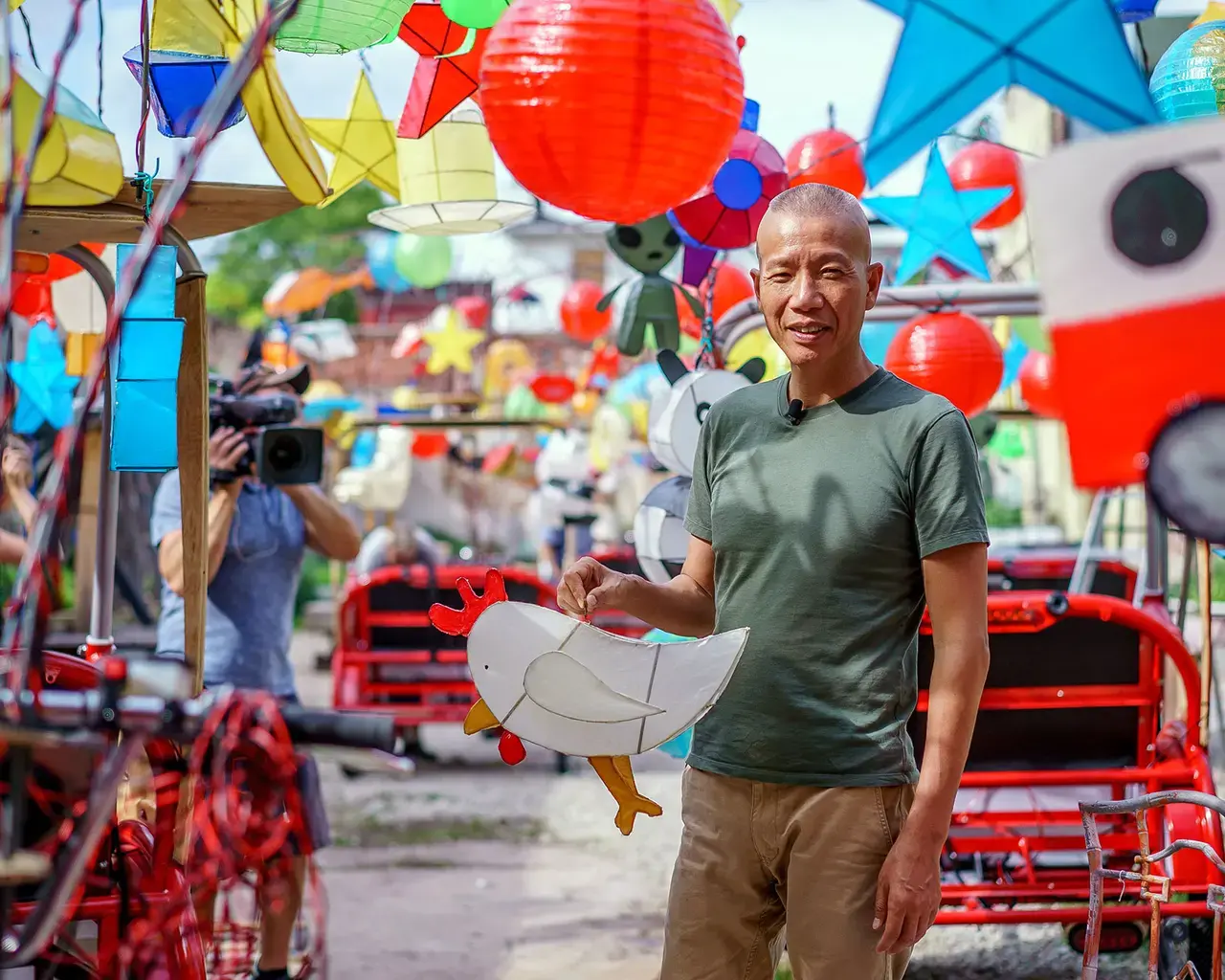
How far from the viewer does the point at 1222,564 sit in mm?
10492

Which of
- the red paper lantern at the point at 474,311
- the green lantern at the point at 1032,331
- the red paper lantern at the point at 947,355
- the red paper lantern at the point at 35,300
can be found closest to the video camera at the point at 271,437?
the red paper lantern at the point at 35,300

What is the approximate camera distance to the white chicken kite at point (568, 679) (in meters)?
2.05

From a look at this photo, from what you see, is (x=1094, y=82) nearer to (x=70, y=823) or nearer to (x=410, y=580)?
(x=70, y=823)

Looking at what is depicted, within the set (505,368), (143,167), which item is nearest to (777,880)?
(143,167)

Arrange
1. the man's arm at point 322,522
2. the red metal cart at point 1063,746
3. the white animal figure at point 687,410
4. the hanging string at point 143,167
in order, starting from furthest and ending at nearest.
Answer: the man's arm at point 322,522 → the white animal figure at point 687,410 → the red metal cart at point 1063,746 → the hanging string at point 143,167

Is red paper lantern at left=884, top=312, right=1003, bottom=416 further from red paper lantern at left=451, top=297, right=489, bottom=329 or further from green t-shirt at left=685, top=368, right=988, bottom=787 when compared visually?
red paper lantern at left=451, top=297, right=489, bottom=329

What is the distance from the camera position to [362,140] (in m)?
3.85

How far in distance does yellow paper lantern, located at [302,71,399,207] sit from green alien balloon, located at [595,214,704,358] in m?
0.83

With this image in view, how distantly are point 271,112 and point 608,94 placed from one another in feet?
2.16

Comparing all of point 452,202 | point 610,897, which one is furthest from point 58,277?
point 610,897

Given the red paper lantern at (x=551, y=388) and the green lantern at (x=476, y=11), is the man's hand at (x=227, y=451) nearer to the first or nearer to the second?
the green lantern at (x=476, y=11)

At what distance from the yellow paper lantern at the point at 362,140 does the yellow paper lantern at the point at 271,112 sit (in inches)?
44.1

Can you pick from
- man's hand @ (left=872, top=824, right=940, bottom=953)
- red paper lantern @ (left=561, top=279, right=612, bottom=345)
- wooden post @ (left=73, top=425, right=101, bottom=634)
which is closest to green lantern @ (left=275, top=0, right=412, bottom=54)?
man's hand @ (left=872, top=824, right=940, bottom=953)

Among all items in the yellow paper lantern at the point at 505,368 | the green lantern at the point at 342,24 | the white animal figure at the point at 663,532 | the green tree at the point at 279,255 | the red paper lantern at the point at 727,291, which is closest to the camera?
the green lantern at the point at 342,24
